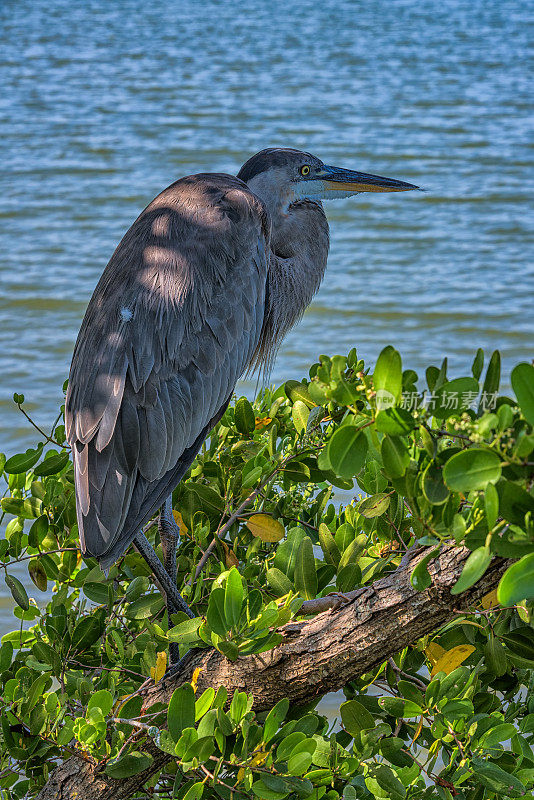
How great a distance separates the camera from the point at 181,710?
5.15 feet

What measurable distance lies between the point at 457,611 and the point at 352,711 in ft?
1.09

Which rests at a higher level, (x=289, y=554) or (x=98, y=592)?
(x=289, y=554)

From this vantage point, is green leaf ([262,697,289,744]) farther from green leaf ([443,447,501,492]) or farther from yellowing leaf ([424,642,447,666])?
green leaf ([443,447,501,492])

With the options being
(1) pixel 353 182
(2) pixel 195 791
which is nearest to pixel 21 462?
(2) pixel 195 791

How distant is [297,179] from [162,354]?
128 cm

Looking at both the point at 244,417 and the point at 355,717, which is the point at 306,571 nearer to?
the point at 355,717

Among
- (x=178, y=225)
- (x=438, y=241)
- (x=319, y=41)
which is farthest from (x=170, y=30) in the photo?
(x=178, y=225)

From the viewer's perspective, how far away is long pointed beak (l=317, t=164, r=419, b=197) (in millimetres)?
3660

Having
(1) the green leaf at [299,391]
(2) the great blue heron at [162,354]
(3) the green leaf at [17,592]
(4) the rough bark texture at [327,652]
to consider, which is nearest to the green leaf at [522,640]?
(4) the rough bark texture at [327,652]

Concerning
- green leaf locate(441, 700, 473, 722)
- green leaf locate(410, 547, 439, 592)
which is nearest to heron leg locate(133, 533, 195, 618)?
green leaf locate(441, 700, 473, 722)

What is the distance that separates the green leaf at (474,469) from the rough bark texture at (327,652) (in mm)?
367

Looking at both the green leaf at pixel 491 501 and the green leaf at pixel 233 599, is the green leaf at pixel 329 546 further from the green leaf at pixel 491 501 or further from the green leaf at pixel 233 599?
the green leaf at pixel 491 501

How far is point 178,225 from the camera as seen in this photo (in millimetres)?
2844

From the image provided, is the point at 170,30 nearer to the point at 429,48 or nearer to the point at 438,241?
the point at 429,48
